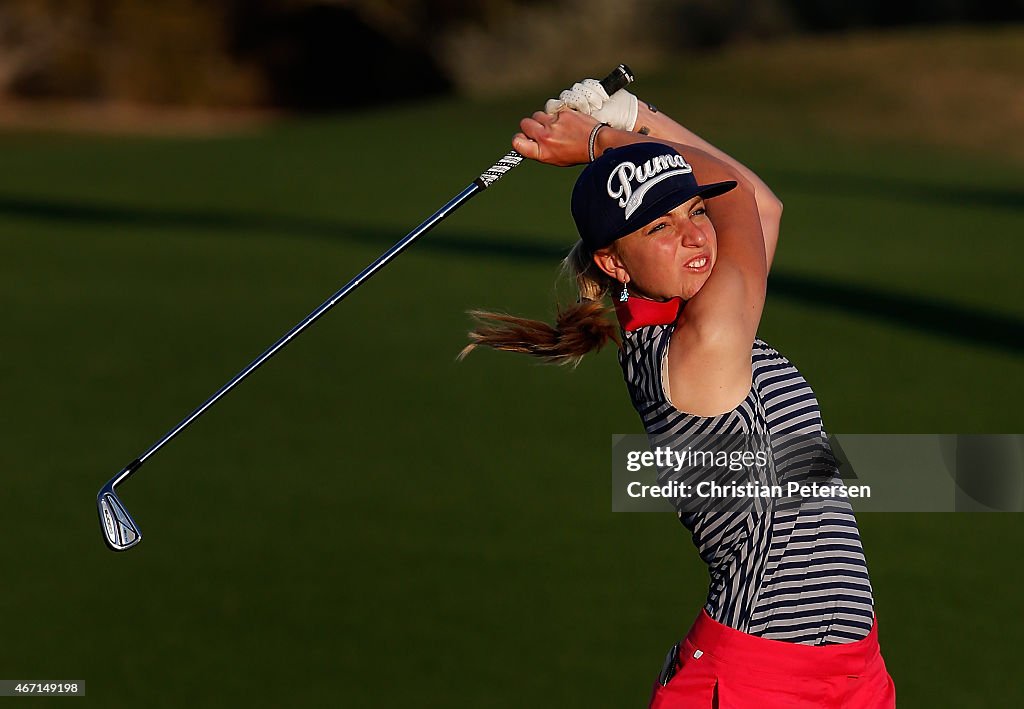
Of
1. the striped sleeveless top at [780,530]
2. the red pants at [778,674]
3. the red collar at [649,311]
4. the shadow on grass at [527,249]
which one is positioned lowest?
the red pants at [778,674]

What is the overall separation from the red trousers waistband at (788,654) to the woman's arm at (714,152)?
114cm

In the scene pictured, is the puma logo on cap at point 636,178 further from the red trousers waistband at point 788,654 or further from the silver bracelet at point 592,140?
the red trousers waistband at point 788,654

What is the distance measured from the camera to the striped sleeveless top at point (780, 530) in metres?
3.60

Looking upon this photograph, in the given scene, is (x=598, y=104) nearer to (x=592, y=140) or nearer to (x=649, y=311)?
(x=592, y=140)

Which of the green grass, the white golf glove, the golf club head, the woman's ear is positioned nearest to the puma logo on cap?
Answer: the woman's ear

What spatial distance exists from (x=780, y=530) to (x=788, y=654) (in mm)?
295

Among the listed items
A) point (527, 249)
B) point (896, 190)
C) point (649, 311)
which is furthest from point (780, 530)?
point (896, 190)

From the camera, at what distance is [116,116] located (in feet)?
133

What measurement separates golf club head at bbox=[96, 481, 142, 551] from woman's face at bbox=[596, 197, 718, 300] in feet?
7.34

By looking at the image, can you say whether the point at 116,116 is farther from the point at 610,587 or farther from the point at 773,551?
the point at 773,551

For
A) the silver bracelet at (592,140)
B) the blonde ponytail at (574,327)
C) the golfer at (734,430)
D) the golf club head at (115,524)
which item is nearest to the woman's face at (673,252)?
the golfer at (734,430)

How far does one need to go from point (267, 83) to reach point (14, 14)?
281 inches

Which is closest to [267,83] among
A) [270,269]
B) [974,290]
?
[270,269]

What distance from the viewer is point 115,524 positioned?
Result: 17.1ft
